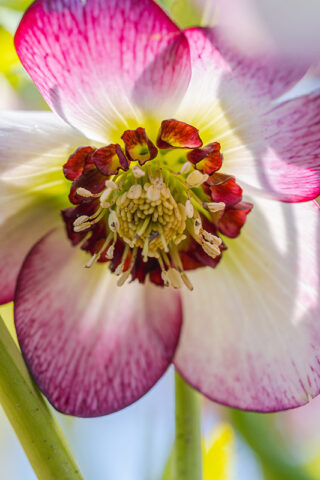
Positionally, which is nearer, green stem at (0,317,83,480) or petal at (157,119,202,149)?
green stem at (0,317,83,480)

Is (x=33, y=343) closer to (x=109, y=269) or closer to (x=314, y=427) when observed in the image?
(x=109, y=269)

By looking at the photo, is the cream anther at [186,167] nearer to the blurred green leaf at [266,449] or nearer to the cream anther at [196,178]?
the cream anther at [196,178]

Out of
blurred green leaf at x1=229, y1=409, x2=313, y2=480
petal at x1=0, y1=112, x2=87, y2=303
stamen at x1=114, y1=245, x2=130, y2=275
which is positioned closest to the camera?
petal at x1=0, y1=112, x2=87, y2=303

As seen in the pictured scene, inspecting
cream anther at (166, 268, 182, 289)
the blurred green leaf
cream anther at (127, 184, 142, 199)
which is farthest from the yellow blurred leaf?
cream anther at (127, 184, 142, 199)

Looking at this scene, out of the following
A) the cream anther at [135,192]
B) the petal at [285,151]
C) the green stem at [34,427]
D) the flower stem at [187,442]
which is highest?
the petal at [285,151]

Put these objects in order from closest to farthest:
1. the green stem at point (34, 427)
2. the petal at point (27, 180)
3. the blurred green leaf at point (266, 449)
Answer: the green stem at point (34, 427) → the petal at point (27, 180) → the blurred green leaf at point (266, 449)

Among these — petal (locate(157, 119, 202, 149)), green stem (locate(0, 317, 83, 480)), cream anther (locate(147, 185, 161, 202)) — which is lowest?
green stem (locate(0, 317, 83, 480))

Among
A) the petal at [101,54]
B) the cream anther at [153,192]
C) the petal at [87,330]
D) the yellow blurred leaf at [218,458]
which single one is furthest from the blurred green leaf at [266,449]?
the petal at [101,54]

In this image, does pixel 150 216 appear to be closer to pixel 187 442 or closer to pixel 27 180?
pixel 27 180

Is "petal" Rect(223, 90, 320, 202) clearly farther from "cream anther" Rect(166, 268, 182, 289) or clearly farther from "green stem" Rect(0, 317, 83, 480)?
"green stem" Rect(0, 317, 83, 480)

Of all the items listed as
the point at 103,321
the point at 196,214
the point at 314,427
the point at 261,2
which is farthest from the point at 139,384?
the point at 314,427
